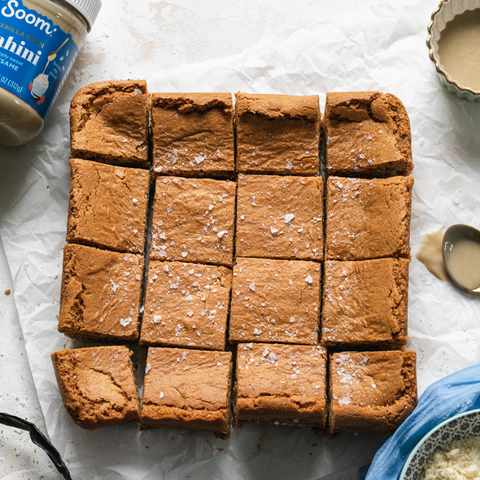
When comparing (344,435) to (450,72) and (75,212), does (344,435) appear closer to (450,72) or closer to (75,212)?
(75,212)

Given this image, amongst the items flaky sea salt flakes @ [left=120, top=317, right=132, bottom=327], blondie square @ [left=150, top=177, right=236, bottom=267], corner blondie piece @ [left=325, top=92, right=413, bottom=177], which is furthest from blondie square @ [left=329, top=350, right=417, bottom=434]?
flaky sea salt flakes @ [left=120, top=317, right=132, bottom=327]

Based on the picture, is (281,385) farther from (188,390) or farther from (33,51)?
(33,51)

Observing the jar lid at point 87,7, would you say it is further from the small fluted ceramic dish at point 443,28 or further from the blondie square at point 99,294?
the small fluted ceramic dish at point 443,28

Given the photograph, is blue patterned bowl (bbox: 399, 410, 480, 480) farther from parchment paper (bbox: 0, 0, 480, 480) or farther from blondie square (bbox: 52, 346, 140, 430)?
blondie square (bbox: 52, 346, 140, 430)

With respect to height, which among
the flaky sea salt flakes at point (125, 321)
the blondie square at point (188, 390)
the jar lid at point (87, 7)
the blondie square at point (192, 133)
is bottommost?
the blondie square at point (188, 390)

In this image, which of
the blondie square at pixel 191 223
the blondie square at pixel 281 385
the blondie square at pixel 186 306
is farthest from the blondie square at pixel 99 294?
the blondie square at pixel 281 385

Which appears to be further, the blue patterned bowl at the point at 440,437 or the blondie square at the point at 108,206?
the blondie square at the point at 108,206

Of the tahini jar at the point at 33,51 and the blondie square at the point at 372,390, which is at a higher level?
the tahini jar at the point at 33,51
